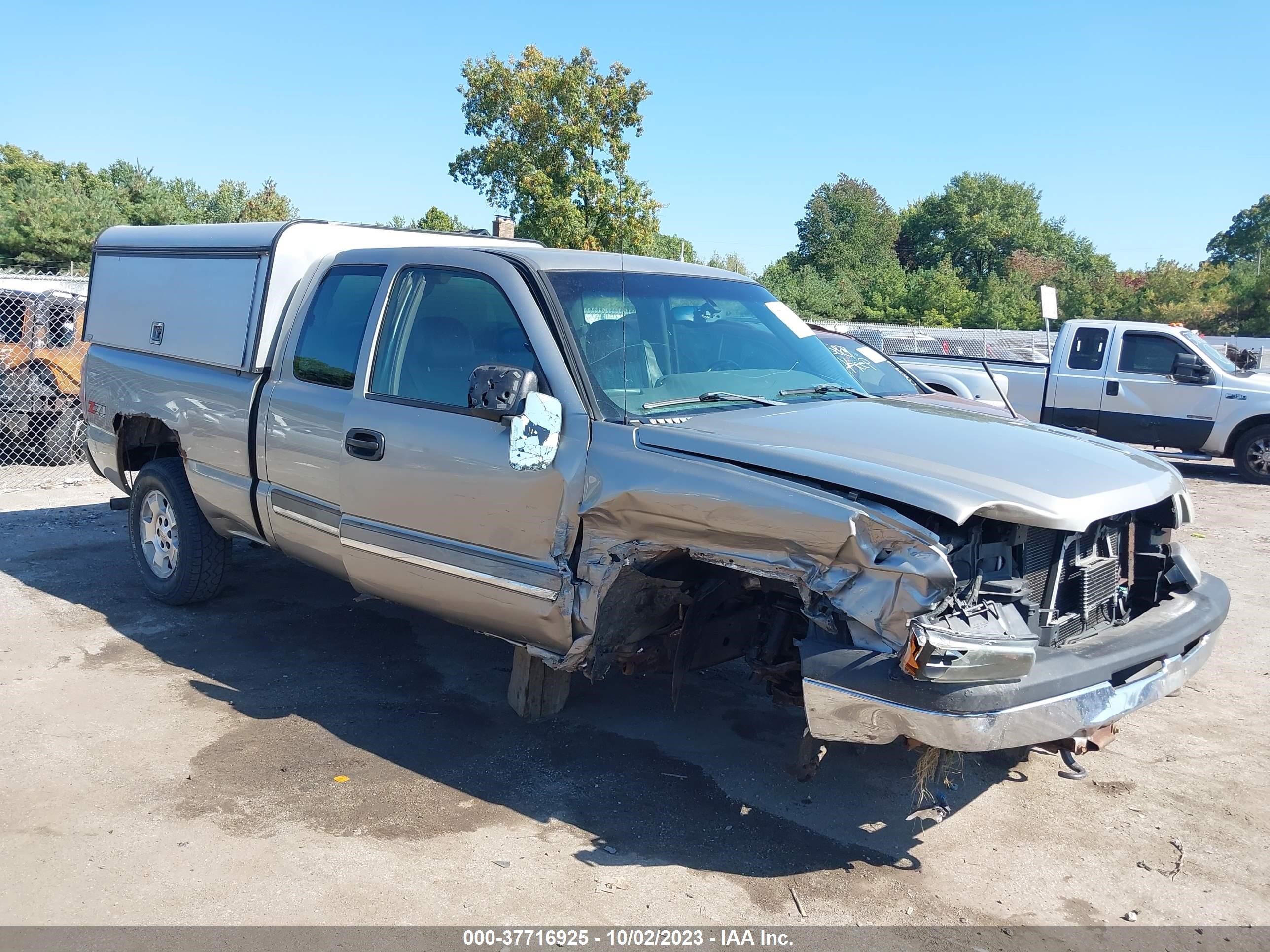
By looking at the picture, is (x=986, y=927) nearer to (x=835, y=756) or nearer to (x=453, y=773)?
(x=835, y=756)

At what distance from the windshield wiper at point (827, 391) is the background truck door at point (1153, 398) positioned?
31.2 feet

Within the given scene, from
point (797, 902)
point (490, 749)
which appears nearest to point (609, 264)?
point (490, 749)

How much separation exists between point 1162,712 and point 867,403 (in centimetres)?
224

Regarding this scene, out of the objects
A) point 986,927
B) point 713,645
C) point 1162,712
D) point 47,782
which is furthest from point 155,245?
point 1162,712

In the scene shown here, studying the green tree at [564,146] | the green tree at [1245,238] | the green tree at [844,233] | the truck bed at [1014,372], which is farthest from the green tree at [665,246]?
the green tree at [1245,238]

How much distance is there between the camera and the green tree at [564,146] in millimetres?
33500

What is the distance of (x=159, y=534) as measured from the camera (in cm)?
614

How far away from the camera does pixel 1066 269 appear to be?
51969 mm

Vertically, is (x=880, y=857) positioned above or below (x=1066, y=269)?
below

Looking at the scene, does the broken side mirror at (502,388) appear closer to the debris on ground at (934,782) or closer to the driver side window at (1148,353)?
the debris on ground at (934,782)

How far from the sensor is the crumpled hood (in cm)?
308

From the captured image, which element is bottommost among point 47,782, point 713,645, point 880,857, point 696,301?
point 47,782

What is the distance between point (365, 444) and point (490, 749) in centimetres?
143

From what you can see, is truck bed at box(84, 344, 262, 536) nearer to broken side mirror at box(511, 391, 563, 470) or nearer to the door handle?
the door handle
